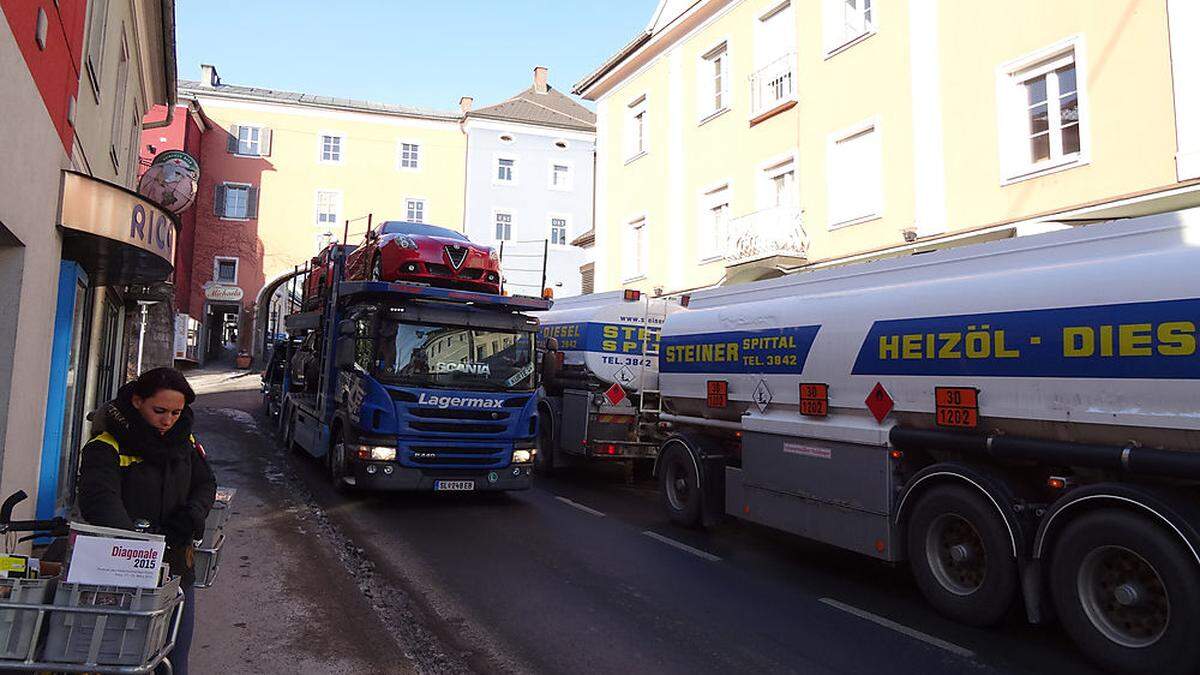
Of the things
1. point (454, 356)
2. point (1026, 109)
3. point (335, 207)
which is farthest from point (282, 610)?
point (335, 207)

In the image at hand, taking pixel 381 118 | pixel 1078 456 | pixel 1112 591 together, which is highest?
pixel 381 118

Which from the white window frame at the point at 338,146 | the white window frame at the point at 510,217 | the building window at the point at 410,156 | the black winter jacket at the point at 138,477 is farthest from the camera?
the white window frame at the point at 510,217

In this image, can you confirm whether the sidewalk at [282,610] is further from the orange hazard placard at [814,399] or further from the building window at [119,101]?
the building window at [119,101]

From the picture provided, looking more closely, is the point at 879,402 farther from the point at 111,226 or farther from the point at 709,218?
the point at 709,218

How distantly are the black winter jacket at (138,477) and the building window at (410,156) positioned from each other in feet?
123

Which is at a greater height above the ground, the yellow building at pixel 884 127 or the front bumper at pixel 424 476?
the yellow building at pixel 884 127

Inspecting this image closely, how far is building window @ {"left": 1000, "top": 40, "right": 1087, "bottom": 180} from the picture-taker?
36.8 feet

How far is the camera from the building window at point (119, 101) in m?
10.2

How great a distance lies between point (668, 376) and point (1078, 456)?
533 cm

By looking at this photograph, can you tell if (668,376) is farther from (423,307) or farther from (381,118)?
(381,118)

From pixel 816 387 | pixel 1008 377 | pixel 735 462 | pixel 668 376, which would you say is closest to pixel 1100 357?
pixel 1008 377

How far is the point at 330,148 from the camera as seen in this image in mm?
37719

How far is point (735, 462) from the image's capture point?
848cm

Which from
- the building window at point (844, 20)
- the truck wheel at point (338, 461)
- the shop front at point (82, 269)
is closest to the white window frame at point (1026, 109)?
the building window at point (844, 20)
